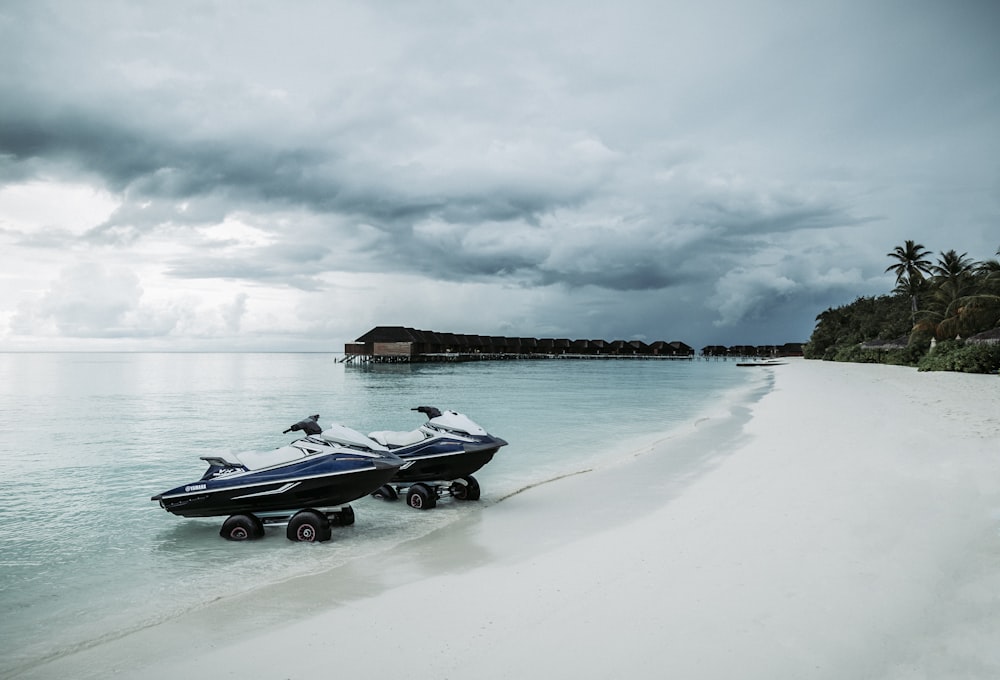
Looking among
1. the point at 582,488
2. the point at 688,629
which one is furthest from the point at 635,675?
the point at 582,488

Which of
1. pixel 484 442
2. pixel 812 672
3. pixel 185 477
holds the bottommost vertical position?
pixel 185 477

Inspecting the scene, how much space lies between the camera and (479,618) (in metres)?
4.88

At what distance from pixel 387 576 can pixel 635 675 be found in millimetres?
3207

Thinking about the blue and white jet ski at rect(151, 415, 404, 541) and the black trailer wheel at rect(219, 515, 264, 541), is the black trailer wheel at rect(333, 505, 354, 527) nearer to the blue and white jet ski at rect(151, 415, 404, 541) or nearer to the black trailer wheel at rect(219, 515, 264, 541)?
the blue and white jet ski at rect(151, 415, 404, 541)

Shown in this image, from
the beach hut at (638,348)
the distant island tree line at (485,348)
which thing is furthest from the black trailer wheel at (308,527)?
the beach hut at (638,348)

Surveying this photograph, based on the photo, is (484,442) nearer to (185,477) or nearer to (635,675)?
(635,675)

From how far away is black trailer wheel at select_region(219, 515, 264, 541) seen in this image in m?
7.70

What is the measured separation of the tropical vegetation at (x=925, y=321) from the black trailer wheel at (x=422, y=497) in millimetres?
43128

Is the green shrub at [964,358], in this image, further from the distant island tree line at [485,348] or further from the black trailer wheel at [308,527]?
the distant island tree line at [485,348]

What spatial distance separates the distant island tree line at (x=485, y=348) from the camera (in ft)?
326

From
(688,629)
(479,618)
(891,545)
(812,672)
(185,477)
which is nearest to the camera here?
(812,672)

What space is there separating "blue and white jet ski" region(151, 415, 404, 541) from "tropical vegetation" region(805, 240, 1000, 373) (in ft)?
147

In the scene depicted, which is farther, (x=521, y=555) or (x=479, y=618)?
(x=521, y=555)

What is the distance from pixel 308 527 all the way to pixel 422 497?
2207 mm
